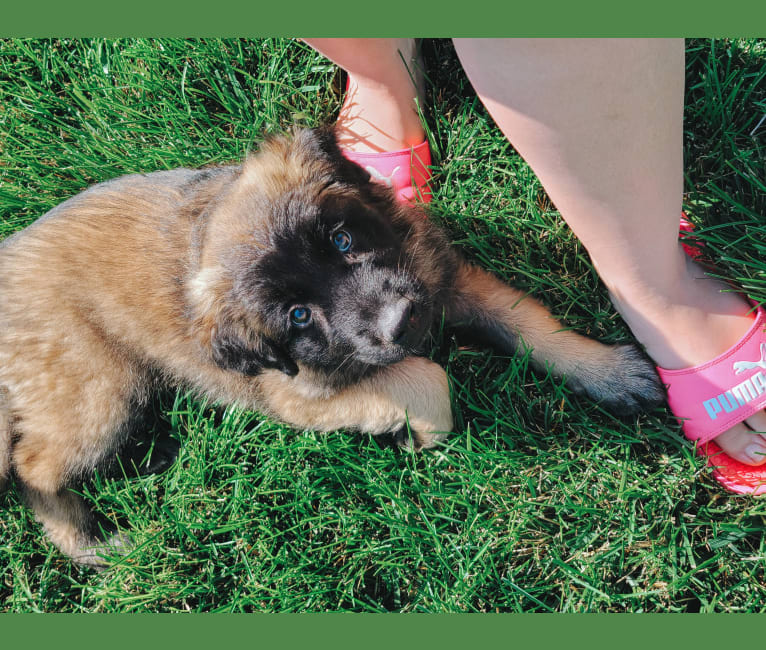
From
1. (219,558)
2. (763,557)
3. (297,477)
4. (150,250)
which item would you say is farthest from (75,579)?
(763,557)

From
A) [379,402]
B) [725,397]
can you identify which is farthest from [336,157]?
[725,397]

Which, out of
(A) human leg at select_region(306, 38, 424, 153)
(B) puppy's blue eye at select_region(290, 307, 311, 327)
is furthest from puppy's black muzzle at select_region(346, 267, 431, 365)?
(A) human leg at select_region(306, 38, 424, 153)

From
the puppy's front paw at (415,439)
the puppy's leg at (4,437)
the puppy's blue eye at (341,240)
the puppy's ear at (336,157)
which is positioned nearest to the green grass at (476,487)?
the puppy's front paw at (415,439)

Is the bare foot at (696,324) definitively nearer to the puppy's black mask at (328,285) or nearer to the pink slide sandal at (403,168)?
the puppy's black mask at (328,285)

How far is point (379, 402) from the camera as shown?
2.31 m

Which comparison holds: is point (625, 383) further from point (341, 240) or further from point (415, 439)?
point (341, 240)

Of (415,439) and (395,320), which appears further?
(415,439)

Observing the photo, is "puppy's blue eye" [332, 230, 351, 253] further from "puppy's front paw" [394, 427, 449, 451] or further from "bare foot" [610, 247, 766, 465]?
"bare foot" [610, 247, 766, 465]

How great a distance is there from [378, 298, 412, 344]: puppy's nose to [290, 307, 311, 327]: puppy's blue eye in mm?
234

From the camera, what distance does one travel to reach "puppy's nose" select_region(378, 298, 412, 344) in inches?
73.2

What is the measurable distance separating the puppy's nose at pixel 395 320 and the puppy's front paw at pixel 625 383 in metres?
0.81

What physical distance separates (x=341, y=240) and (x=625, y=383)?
1105 mm

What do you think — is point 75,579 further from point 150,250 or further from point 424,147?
point 424,147

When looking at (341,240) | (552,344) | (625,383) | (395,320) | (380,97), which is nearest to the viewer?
(395,320)
